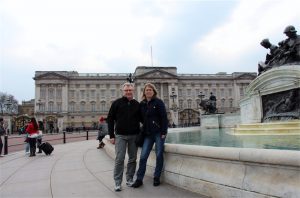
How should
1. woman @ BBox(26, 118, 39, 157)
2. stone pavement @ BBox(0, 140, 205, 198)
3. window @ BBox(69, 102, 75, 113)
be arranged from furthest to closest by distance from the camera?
window @ BBox(69, 102, 75, 113) < woman @ BBox(26, 118, 39, 157) < stone pavement @ BBox(0, 140, 205, 198)

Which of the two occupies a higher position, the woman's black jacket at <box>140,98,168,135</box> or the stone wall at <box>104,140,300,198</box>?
the woman's black jacket at <box>140,98,168,135</box>

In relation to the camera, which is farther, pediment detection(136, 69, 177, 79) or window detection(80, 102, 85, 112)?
window detection(80, 102, 85, 112)

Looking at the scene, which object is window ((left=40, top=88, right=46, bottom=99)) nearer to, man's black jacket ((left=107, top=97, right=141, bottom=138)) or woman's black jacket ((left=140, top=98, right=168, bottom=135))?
man's black jacket ((left=107, top=97, right=141, bottom=138))

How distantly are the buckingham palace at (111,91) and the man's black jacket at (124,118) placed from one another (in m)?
75.8

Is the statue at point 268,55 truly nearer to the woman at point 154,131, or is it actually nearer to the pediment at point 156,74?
the woman at point 154,131

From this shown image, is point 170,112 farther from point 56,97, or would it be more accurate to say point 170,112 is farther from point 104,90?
point 56,97

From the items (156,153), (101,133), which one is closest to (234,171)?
(156,153)

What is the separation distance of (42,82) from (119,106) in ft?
281

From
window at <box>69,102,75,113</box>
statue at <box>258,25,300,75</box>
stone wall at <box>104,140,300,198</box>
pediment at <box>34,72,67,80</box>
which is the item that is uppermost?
Answer: pediment at <box>34,72,67,80</box>

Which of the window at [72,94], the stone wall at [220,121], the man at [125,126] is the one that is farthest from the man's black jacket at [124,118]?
the window at [72,94]

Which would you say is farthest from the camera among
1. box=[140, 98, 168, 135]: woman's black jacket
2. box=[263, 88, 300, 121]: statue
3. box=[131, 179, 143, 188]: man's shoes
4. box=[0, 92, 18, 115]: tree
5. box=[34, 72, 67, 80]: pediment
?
box=[0, 92, 18, 115]: tree

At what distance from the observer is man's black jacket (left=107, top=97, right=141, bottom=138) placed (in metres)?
5.09

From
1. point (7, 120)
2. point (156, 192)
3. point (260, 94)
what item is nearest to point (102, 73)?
point (7, 120)

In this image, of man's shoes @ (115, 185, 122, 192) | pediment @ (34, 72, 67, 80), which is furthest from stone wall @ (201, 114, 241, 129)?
pediment @ (34, 72, 67, 80)
